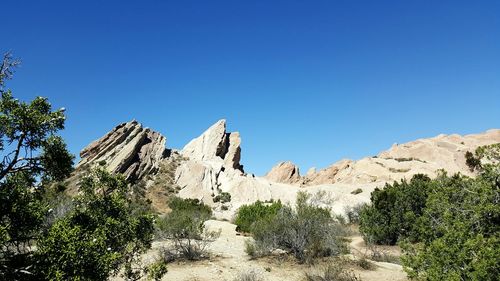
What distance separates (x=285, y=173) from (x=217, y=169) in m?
31.1

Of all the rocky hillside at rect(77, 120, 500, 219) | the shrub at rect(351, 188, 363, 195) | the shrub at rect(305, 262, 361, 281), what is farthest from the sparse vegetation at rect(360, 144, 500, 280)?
the shrub at rect(351, 188, 363, 195)

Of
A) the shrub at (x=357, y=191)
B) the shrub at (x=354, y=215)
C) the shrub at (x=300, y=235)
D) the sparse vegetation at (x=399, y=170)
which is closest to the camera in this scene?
the shrub at (x=300, y=235)

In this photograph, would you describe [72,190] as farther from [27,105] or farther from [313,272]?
[27,105]

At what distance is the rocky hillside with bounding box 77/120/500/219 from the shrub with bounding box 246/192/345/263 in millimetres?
25957

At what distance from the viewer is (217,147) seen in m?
72.8

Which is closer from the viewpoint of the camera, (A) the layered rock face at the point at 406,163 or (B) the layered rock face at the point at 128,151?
(B) the layered rock face at the point at 128,151

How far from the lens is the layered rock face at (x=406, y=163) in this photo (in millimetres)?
67938

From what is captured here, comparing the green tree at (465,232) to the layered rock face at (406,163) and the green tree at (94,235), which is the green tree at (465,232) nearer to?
the green tree at (94,235)

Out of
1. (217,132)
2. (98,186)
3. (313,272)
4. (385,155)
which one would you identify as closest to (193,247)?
(313,272)

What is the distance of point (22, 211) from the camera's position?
791 cm

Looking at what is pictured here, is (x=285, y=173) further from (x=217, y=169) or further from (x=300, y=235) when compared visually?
(x=300, y=235)

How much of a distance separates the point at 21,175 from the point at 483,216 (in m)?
11.0

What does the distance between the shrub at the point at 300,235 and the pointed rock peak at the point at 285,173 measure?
69161 mm

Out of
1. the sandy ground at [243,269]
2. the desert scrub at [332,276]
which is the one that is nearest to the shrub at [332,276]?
the desert scrub at [332,276]
